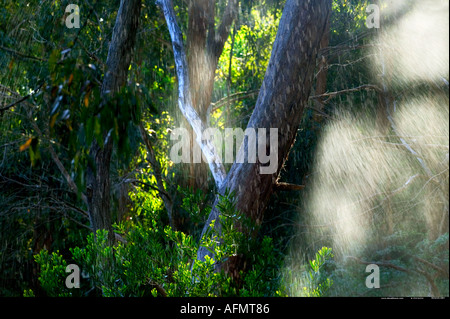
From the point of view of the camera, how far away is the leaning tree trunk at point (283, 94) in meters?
2.85

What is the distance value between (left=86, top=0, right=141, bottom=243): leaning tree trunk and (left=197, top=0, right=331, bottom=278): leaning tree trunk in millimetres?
989

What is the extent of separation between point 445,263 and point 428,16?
1.73 m

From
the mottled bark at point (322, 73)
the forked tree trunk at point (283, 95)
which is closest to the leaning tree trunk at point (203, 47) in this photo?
the mottled bark at point (322, 73)

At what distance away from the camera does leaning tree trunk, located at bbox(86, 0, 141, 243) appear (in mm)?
3529

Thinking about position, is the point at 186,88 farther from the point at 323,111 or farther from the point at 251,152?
the point at 323,111

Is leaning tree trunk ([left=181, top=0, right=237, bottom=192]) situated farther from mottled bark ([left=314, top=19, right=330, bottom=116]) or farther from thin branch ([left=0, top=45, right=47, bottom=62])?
thin branch ([left=0, top=45, right=47, bottom=62])

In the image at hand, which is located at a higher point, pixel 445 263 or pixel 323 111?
pixel 323 111

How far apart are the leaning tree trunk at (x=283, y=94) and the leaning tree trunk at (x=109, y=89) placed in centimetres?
99

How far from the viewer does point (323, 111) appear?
511cm

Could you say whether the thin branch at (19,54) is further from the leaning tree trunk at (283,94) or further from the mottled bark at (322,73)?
the mottled bark at (322,73)

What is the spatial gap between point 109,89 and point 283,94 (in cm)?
118

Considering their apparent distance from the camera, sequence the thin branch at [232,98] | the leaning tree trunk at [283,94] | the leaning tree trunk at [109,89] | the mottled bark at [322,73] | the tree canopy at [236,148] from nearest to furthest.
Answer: the tree canopy at [236,148]
the leaning tree trunk at [283,94]
the leaning tree trunk at [109,89]
the mottled bark at [322,73]
the thin branch at [232,98]

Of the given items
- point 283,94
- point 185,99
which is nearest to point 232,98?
point 185,99

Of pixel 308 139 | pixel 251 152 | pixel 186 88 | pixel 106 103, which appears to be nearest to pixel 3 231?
pixel 186 88
